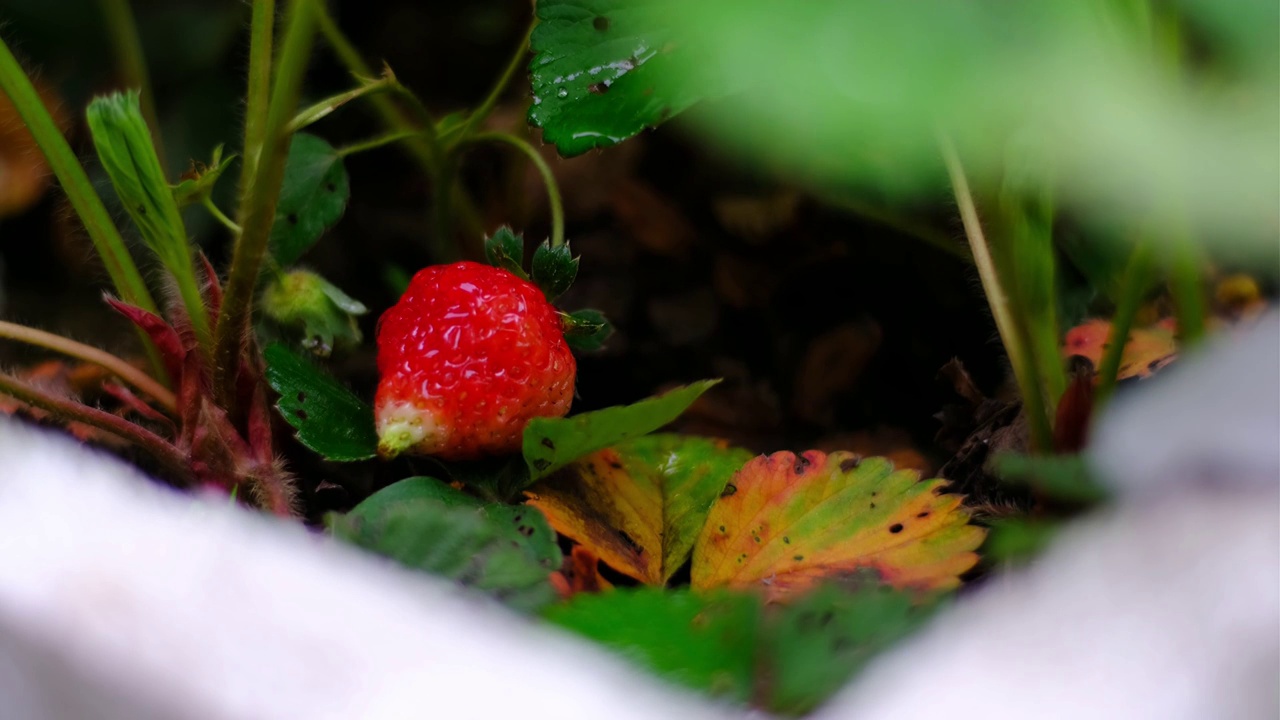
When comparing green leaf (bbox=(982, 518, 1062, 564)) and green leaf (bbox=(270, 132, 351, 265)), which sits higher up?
green leaf (bbox=(270, 132, 351, 265))

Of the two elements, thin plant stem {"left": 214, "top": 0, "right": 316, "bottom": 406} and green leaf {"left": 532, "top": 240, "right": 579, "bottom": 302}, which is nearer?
thin plant stem {"left": 214, "top": 0, "right": 316, "bottom": 406}

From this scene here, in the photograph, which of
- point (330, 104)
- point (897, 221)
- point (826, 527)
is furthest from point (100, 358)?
point (897, 221)

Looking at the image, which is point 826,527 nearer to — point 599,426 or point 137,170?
point 599,426

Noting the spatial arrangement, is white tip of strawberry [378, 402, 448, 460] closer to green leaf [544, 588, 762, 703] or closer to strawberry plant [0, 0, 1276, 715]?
strawberry plant [0, 0, 1276, 715]

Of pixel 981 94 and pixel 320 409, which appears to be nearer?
pixel 981 94

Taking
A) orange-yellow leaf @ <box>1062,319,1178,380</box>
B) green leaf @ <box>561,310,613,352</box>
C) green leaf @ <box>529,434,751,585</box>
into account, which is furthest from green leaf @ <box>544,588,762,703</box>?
orange-yellow leaf @ <box>1062,319,1178,380</box>

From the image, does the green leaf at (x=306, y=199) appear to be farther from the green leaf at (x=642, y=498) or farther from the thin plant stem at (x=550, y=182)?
the green leaf at (x=642, y=498)
